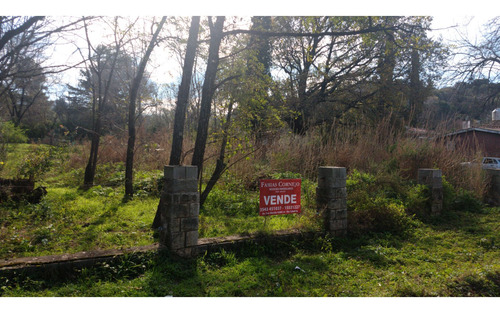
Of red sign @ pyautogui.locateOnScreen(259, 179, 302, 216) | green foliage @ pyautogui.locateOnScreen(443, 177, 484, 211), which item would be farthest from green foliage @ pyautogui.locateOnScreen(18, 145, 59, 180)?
green foliage @ pyautogui.locateOnScreen(443, 177, 484, 211)

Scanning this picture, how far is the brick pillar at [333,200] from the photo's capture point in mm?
5844

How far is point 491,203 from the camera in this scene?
31.9 ft

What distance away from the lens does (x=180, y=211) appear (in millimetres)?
4457

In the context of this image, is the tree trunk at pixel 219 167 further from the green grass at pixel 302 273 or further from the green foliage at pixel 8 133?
the green foliage at pixel 8 133

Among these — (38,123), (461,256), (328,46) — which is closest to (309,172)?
(461,256)

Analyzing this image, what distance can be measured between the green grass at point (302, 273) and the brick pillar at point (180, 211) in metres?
0.21

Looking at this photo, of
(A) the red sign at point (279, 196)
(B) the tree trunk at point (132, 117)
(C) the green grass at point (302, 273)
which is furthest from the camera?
(B) the tree trunk at point (132, 117)

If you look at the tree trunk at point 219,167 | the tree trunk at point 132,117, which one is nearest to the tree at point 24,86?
the tree trunk at point 132,117

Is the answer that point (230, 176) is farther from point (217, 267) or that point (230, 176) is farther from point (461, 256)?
point (461, 256)

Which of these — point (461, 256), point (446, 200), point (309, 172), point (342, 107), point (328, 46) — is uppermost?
point (328, 46)

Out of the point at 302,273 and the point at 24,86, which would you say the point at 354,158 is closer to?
the point at 302,273

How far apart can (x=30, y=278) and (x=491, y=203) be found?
11.6 m

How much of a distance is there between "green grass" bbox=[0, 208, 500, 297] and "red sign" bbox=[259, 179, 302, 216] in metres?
0.64

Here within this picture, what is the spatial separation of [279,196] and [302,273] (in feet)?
5.40
